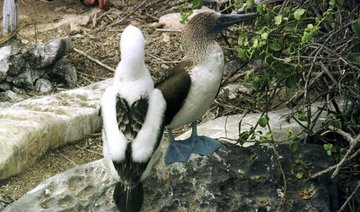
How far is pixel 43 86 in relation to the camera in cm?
568

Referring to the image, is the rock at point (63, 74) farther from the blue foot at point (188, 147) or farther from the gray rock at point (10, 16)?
the blue foot at point (188, 147)

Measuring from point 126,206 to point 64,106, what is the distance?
160 centimetres

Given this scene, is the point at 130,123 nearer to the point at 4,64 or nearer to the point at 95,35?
the point at 4,64

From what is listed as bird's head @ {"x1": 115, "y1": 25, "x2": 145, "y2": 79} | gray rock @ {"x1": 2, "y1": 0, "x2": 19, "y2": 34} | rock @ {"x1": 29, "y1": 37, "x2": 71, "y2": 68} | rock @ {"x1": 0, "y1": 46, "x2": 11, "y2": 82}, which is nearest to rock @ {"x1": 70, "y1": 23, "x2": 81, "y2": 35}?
gray rock @ {"x1": 2, "y1": 0, "x2": 19, "y2": 34}

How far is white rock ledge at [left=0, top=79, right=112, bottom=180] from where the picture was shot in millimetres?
4527

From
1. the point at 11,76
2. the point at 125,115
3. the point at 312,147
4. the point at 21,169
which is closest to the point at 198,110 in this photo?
the point at 125,115

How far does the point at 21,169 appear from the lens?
4586 mm

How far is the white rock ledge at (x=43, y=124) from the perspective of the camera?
453 cm

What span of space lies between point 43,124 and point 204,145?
1.24 metres

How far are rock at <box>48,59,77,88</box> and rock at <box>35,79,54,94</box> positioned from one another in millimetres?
74

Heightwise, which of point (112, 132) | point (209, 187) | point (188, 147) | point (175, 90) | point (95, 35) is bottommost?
point (95, 35)

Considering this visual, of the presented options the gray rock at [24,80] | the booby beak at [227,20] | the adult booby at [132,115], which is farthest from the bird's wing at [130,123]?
the gray rock at [24,80]

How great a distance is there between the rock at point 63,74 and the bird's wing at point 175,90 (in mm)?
2187

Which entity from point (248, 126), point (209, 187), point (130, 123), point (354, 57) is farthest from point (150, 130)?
point (248, 126)
